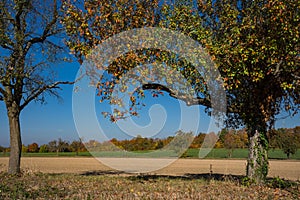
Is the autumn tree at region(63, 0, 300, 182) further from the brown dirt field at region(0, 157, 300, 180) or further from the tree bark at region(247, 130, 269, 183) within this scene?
the brown dirt field at region(0, 157, 300, 180)

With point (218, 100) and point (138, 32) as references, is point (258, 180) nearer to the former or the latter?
point (218, 100)

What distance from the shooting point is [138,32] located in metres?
13.2

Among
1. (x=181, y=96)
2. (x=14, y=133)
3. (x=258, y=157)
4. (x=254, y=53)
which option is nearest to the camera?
(x=254, y=53)

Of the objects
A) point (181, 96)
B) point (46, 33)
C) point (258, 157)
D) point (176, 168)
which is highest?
point (46, 33)

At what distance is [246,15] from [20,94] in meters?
15.4

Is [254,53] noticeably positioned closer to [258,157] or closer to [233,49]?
[233,49]

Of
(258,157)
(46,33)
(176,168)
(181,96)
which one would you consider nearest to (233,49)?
(181,96)

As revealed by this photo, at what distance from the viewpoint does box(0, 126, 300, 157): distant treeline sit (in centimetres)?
2193

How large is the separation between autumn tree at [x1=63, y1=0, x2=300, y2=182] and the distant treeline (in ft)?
6.77

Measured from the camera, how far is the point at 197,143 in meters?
42.1

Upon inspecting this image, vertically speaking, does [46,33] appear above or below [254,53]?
above

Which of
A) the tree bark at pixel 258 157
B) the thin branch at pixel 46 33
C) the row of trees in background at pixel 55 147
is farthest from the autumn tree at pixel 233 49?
the row of trees in background at pixel 55 147

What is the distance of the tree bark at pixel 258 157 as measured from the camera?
49.6ft

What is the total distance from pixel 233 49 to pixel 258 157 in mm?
5575
